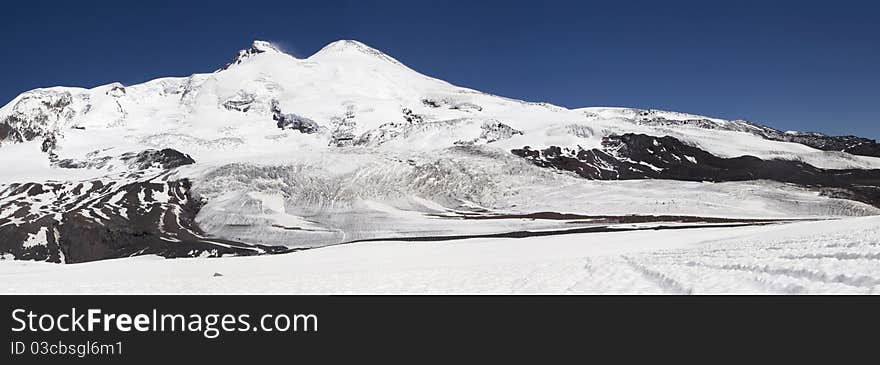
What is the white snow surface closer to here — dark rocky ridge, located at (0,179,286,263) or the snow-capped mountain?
the snow-capped mountain

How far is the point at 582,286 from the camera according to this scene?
57.8ft

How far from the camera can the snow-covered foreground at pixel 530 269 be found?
1387 centimetres

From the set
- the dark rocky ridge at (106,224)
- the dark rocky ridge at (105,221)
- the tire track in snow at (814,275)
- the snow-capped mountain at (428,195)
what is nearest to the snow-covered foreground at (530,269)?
the tire track in snow at (814,275)

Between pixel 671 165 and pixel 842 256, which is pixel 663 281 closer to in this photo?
pixel 842 256

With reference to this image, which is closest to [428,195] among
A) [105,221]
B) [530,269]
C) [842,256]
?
[105,221]

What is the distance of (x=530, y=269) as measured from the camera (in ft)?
77.9

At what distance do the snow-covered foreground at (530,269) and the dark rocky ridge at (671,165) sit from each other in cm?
10312

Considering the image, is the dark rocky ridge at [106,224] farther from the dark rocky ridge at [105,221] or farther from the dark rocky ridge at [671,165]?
the dark rocky ridge at [671,165]

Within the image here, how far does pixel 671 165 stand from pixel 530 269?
136056 millimetres

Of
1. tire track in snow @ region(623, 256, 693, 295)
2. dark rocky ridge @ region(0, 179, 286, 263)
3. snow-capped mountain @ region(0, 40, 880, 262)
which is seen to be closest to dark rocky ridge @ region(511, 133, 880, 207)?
snow-capped mountain @ region(0, 40, 880, 262)

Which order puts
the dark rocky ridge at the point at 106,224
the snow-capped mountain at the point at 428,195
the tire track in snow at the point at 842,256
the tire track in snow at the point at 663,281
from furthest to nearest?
1. the snow-capped mountain at the point at 428,195
2. the dark rocky ridge at the point at 106,224
3. the tire track in snow at the point at 663,281
4. the tire track in snow at the point at 842,256
